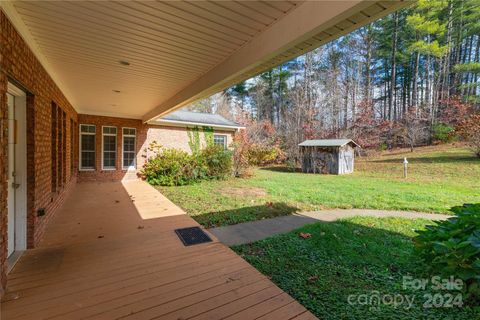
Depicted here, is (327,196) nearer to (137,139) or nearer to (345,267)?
(345,267)

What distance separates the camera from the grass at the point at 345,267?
228cm

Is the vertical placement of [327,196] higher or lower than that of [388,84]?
lower

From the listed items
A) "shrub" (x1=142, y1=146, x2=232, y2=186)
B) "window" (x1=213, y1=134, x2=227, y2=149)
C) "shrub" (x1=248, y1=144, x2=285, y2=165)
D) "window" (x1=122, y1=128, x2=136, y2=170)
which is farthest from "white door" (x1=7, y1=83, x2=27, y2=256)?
"shrub" (x1=248, y1=144, x2=285, y2=165)

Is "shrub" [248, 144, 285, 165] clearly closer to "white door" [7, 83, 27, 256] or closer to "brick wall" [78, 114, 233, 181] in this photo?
"brick wall" [78, 114, 233, 181]

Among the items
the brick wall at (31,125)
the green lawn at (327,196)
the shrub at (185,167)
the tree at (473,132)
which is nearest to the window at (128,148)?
the shrub at (185,167)

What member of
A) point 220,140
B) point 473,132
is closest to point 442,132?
point 473,132

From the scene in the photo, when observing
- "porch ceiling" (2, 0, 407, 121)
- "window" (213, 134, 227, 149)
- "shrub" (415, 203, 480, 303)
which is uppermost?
"porch ceiling" (2, 0, 407, 121)

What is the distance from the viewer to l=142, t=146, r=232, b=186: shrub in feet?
30.7

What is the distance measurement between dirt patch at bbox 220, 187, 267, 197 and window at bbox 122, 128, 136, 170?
464 centimetres

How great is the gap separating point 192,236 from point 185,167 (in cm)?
599

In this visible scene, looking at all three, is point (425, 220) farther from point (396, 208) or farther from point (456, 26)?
point (456, 26)

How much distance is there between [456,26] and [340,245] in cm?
2510

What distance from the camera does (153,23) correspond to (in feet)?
8.15

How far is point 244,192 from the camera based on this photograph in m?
8.01
